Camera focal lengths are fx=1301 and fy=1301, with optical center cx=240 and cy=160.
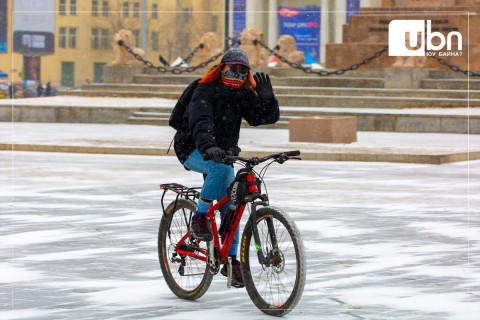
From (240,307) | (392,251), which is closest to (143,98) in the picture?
(392,251)

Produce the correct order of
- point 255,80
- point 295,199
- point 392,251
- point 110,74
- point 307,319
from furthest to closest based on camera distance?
point 110,74, point 295,199, point 392,251, point 255,80, point 307,319

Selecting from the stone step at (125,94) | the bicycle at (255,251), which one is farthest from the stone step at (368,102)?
the bicycle at (255,251)

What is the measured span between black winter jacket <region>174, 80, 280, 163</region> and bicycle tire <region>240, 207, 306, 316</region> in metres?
0.58

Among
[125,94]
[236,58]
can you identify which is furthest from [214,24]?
[236,58]

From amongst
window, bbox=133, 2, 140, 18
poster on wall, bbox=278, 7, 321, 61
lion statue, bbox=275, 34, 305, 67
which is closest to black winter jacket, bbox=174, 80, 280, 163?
lion statue, bbox=275, 34, 305, 67

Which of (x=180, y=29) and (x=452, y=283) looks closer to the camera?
(x=452, y=283)

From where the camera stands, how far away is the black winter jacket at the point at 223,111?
7391 mm

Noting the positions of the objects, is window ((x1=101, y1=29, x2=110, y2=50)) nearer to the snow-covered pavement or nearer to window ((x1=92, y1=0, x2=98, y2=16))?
window ((x1=92, y1=0, x2=98, y2=16))

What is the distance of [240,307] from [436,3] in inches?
1159

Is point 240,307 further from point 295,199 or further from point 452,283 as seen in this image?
point 295,199

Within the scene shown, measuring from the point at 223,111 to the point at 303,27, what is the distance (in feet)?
350

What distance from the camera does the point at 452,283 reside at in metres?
8.41

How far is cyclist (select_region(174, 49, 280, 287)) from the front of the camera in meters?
7.39

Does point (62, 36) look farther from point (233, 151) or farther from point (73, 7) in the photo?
point (233, 151)
